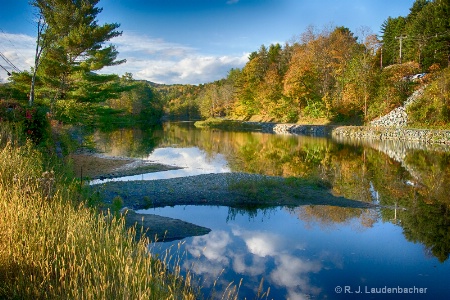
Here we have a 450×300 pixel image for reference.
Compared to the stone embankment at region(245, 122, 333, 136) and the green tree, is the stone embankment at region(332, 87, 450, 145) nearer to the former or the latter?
the stone embankment at region(245, 122, 333, 136)

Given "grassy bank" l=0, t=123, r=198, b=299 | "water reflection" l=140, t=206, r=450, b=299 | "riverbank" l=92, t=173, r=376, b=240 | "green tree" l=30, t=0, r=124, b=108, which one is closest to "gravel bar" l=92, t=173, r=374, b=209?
"riverbank" l=92, t=173, r=376, b=240

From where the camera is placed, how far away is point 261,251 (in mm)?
8430

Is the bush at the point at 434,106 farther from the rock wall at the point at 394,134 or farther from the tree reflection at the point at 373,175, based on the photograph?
the tree reflection at the point at 373,175

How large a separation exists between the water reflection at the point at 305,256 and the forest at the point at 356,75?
27.6 metres

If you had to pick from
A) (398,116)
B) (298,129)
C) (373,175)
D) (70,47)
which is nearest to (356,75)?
(398,116)

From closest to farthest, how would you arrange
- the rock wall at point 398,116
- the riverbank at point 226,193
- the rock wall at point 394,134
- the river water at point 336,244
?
the river water at point 336,244
the riverbank at point 226,193
the rock wall at point 394,134
the rock wall at point 398,116

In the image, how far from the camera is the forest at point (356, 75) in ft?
125

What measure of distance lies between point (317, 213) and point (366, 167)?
9923mm

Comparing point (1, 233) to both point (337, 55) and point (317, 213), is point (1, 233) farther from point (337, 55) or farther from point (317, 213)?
point (337, 55)

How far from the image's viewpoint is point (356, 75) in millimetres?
40656

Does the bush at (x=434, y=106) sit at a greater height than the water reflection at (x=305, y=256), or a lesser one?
greater

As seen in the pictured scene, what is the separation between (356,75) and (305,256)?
36.4 m

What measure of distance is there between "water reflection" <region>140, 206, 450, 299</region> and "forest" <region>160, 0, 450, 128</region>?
27.6 m

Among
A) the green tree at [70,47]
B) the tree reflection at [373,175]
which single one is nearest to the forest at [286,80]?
the green tree at [70,47]
